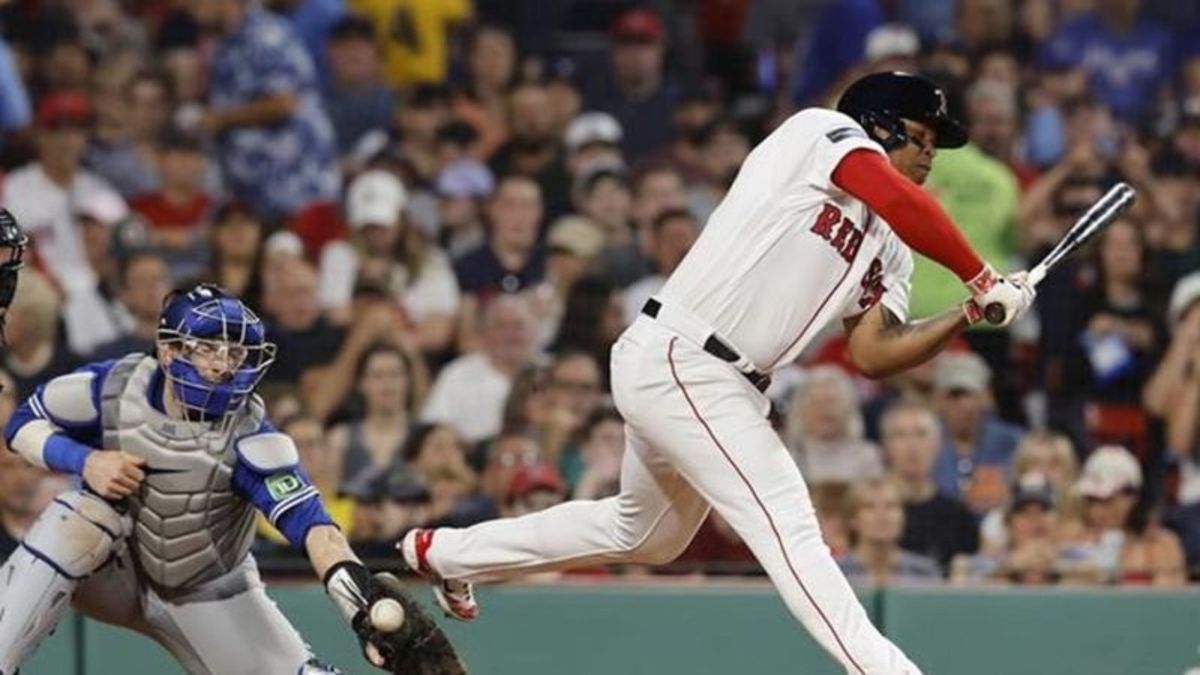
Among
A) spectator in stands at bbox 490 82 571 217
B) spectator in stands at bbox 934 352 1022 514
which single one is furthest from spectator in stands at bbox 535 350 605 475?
spectator in stands at bbox 490 82 571 217

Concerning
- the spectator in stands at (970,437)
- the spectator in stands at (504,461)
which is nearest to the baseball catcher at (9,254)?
the spectator in stands at (504,461)

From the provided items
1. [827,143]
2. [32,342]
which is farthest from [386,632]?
[32,342]

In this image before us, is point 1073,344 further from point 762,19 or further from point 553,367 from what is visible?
point 762,19

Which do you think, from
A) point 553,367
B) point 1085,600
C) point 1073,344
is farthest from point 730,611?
point 1073,344

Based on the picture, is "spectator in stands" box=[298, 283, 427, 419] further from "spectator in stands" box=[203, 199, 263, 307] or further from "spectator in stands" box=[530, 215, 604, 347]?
"spectator in stands" box=[530, 215, 604, 347]

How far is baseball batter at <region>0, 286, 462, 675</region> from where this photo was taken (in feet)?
25.3

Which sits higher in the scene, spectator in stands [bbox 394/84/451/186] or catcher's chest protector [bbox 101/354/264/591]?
catcher's chest protector [bbox 101/354/264/591]

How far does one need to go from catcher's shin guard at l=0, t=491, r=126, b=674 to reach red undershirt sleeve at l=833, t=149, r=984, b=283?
6.68ft

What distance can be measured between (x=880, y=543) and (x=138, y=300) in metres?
3.25

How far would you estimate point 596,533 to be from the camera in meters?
8.14

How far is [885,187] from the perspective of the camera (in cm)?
755

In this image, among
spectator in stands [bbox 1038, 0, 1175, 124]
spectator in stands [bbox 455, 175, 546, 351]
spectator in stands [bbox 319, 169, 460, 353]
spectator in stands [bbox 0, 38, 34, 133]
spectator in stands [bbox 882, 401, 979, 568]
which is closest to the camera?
spectator in stands [bbox 882, 401, 979, 568]

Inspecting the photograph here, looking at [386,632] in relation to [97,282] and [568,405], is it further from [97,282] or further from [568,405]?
[97,282]

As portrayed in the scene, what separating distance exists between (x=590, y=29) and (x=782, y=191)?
7.01 metres
